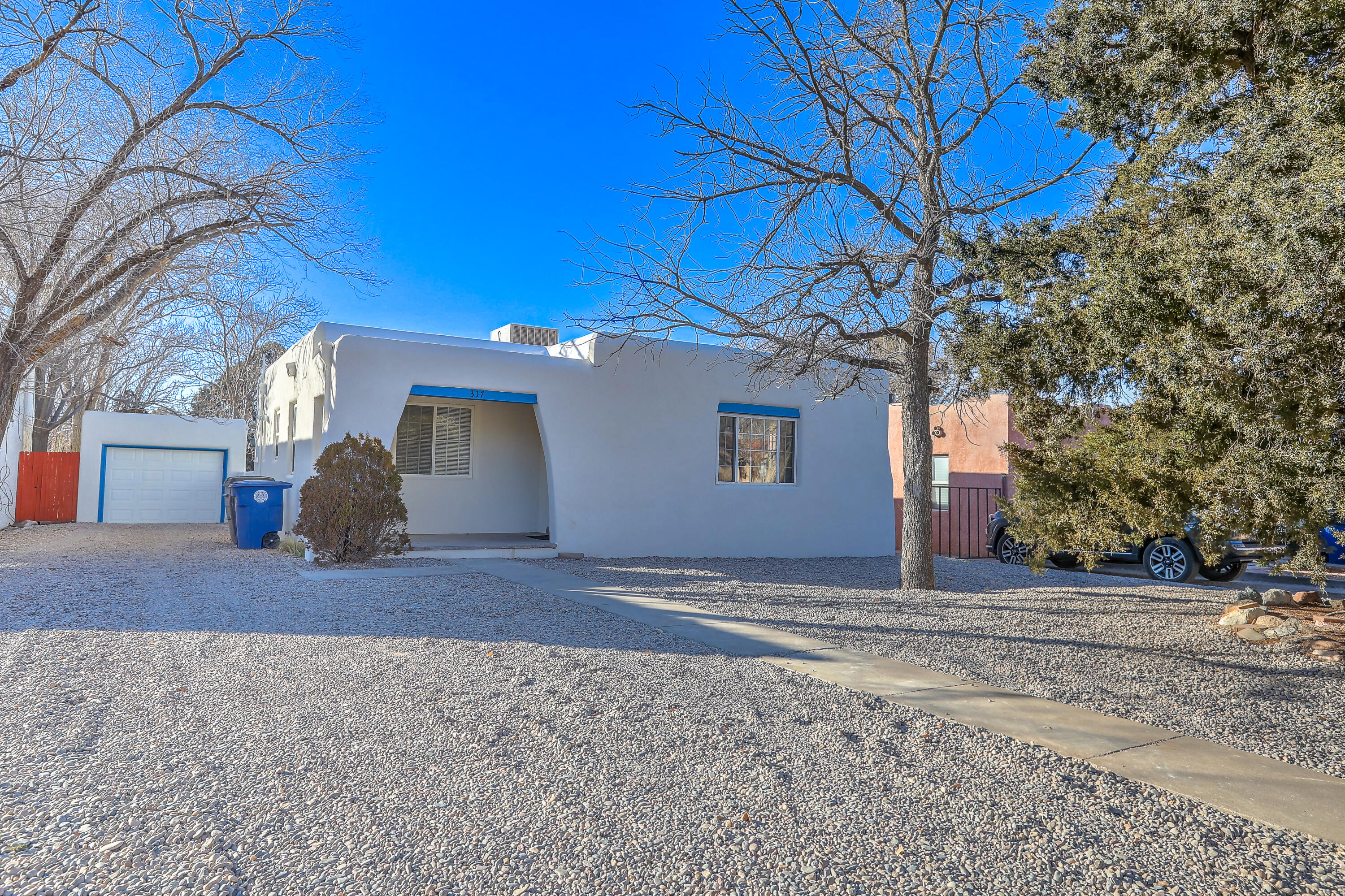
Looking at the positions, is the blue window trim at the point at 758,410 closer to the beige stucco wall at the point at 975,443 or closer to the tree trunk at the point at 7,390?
the beige stucco wall at the point at 975,443

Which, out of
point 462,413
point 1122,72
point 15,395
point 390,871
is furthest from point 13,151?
point 1122,72

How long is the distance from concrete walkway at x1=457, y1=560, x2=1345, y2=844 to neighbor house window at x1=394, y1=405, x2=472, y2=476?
7.82m

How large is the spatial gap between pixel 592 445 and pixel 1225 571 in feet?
31.6

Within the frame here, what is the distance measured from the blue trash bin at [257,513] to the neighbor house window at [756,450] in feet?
23.5

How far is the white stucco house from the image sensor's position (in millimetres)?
11586

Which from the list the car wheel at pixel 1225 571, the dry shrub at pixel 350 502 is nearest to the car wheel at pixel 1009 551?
the car wheel at pixel 1225 571

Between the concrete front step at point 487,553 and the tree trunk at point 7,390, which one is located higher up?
the tree trunk at point 7,390

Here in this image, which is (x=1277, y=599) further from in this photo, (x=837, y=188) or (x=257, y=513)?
(x=257, y=513)

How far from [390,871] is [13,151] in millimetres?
11488

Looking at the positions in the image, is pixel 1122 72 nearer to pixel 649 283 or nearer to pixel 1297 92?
pixel 1297 92

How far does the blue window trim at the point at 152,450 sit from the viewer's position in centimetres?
1903

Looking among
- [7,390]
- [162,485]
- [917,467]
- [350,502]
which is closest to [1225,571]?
[917,467]

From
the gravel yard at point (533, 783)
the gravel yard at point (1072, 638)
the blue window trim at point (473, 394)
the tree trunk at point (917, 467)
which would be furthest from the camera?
the blue window trim at point (473, 394)

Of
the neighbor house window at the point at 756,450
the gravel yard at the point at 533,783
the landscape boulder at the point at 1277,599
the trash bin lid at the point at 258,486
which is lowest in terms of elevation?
the gravel yard at the point at 533,783
